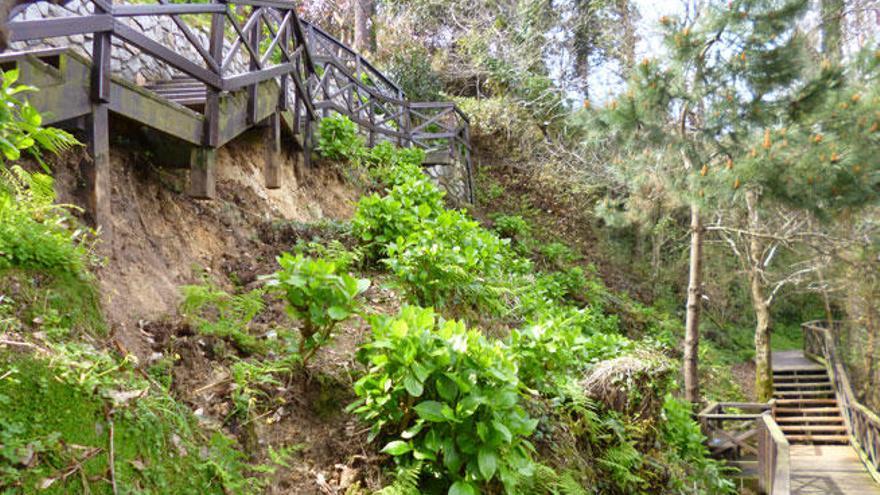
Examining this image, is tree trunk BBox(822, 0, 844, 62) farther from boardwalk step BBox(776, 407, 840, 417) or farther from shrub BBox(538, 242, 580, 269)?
boardwalk step BBox(776, 407, 840, 417)

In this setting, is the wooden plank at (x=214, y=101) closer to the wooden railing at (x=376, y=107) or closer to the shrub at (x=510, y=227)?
the wooden railing at (x=376, y=107)

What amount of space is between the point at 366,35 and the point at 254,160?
497 inches

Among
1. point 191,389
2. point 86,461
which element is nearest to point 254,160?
point 191,389

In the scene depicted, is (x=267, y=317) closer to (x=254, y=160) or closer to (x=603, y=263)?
(x=254, y=160)

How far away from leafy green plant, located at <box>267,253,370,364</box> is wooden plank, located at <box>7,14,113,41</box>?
1.51 meters

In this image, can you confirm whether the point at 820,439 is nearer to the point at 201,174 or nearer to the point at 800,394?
the point at 800,394

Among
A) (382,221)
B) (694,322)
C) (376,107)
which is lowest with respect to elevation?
(694,322)

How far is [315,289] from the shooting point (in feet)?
9.20

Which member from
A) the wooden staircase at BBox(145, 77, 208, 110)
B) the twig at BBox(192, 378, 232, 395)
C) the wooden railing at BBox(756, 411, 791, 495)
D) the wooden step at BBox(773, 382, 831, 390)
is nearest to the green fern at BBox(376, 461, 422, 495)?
the twig at BBox(192, 378, 232, 395)

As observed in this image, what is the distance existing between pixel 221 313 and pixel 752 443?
10477mm

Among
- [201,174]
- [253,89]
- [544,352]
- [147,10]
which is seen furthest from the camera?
[253,89]

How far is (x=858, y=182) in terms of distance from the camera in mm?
7953

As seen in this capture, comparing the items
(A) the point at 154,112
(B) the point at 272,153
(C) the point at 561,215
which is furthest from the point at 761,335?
(A) the point at 154,112

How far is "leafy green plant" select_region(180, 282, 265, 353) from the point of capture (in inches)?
128
